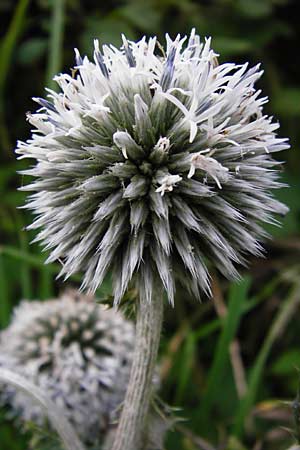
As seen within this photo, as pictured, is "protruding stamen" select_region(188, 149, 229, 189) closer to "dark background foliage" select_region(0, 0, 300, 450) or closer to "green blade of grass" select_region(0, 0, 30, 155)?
"dark background foliage" select_region(0, 0, 300, 450)

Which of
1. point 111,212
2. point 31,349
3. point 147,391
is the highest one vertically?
point 111,212

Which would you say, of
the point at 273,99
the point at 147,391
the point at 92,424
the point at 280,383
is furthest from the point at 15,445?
the point at 273,99

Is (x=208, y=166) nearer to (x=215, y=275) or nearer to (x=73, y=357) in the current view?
(x=73, y=357)

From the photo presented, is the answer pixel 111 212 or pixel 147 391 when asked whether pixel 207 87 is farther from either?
pixel 147 391

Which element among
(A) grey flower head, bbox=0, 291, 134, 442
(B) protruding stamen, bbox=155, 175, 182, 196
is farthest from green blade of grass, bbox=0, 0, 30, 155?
(B) protruding stamen, bbox=155, 175, 182, 196

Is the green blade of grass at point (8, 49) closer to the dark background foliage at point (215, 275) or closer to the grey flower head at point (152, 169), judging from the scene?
the dark background foliage at point (215, 275)
